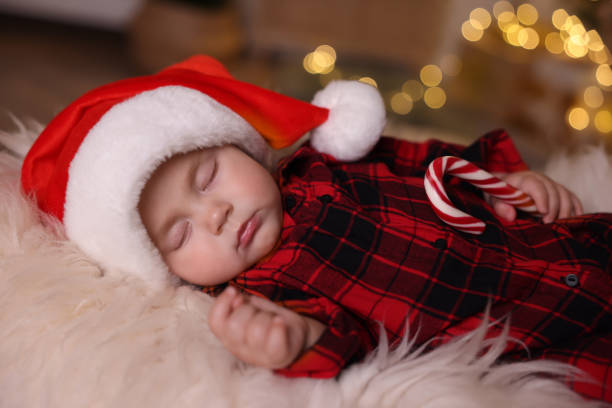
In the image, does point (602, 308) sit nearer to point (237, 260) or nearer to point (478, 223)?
point (478, 223)

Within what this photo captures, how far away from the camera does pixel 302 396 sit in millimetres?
648

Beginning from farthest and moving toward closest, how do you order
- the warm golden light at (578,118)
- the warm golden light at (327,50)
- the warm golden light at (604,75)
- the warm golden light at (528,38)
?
the warm golden light at (327,50)
the warm golden light at (528,38)
the warm golden light at (578,118)
the warm golden light at (604,75)

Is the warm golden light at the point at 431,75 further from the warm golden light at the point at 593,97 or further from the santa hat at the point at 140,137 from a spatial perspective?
the santa hat at the point at 140,137

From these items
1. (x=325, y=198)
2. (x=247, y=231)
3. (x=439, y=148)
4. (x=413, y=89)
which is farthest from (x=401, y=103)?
(x=247, y=231)

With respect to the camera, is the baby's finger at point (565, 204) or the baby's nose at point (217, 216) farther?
the baby's finger at point (565, 204)

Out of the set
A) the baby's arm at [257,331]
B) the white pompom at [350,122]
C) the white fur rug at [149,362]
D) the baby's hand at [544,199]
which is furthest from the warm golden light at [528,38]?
the baby's arm at [257,331]

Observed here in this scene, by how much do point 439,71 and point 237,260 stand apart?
2.49 meters

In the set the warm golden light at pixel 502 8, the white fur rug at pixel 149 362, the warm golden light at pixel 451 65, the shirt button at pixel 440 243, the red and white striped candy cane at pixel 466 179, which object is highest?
the warm golden light at pixel 502 8

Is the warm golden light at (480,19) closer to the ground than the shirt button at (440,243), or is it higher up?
higher up

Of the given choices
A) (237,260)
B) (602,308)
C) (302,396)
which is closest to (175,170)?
(237,260)

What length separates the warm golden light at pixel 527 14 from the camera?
227cm

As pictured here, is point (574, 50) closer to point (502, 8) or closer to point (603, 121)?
point (603, 121)

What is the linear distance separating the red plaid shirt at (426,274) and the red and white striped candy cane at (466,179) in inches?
1.4

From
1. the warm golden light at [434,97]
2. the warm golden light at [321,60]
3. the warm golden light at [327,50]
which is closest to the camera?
the warm golden light at [434,97]
